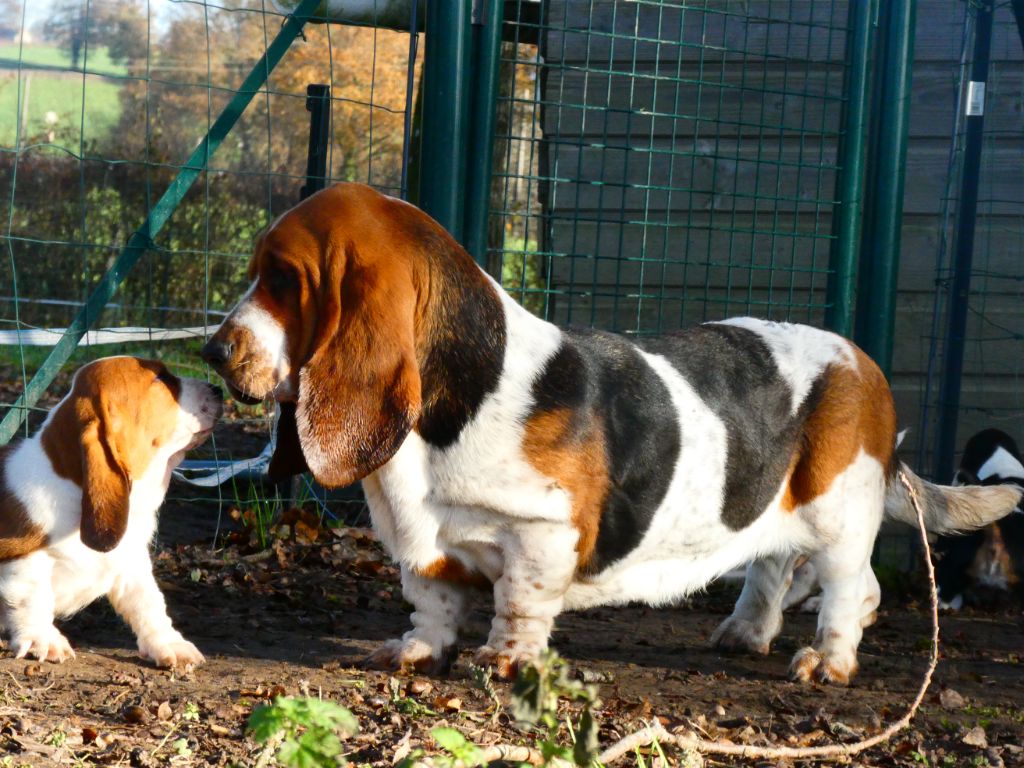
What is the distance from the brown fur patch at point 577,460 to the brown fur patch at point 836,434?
846 mm

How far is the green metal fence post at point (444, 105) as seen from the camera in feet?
18.9

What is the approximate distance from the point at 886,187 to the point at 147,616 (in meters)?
4.27

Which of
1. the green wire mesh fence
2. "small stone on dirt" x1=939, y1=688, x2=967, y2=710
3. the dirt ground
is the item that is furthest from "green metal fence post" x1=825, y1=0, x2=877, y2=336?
"small stone on dirt" x1=939, y1=688, x2=967, y2=710

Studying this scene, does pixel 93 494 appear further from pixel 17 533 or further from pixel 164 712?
pixel 164 712

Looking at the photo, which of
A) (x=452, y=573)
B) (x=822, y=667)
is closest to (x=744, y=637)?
(x=822, y=667)

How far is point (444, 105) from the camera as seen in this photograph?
5773 mm

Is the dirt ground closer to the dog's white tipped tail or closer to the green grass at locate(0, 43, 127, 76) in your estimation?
the dog's white tipped tail

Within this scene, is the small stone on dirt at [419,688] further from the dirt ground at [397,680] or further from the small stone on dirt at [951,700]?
the small stone on dirt at [951,700]

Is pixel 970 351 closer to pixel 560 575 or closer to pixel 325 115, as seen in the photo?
pixel 325 115

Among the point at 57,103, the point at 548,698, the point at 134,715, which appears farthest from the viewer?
the point at 57,103

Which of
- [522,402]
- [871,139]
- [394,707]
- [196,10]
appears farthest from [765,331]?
[196,10]

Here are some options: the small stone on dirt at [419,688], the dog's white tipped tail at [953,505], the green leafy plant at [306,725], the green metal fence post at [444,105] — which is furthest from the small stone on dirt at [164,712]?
the green metal fence post at [444,105]

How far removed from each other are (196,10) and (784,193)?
52.6ft

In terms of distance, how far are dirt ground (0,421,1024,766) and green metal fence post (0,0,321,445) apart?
948 millimetres
